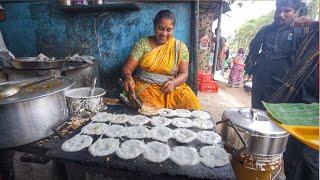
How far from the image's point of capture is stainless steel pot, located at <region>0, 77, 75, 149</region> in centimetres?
178

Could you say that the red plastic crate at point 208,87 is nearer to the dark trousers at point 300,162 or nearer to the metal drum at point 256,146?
the dark trousers at point 300,162

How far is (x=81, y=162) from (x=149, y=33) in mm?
2654

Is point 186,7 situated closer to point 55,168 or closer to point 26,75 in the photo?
point 26,75

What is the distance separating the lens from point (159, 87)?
9.76 ft

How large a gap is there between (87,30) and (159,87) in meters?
1.85

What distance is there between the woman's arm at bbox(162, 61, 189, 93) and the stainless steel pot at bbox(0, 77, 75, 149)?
3.99ft

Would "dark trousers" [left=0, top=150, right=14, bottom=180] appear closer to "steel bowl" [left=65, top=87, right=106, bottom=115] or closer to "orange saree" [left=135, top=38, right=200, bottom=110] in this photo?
"steel bowl" [left=65, top=87, right=106, bottom=115]

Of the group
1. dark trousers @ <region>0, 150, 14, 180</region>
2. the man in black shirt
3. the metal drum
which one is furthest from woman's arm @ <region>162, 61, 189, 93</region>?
dark trousers @ <region>0, 150, 14, 180</region>

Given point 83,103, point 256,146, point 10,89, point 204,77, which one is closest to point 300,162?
point 256,146

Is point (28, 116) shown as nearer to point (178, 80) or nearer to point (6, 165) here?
point (6, 165)

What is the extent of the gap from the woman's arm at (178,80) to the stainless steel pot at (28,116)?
1217mm

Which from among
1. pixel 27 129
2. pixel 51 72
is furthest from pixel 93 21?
pixel 27 129

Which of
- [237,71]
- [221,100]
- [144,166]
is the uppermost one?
Result: [144,166]

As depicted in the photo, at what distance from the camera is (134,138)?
1929mm
